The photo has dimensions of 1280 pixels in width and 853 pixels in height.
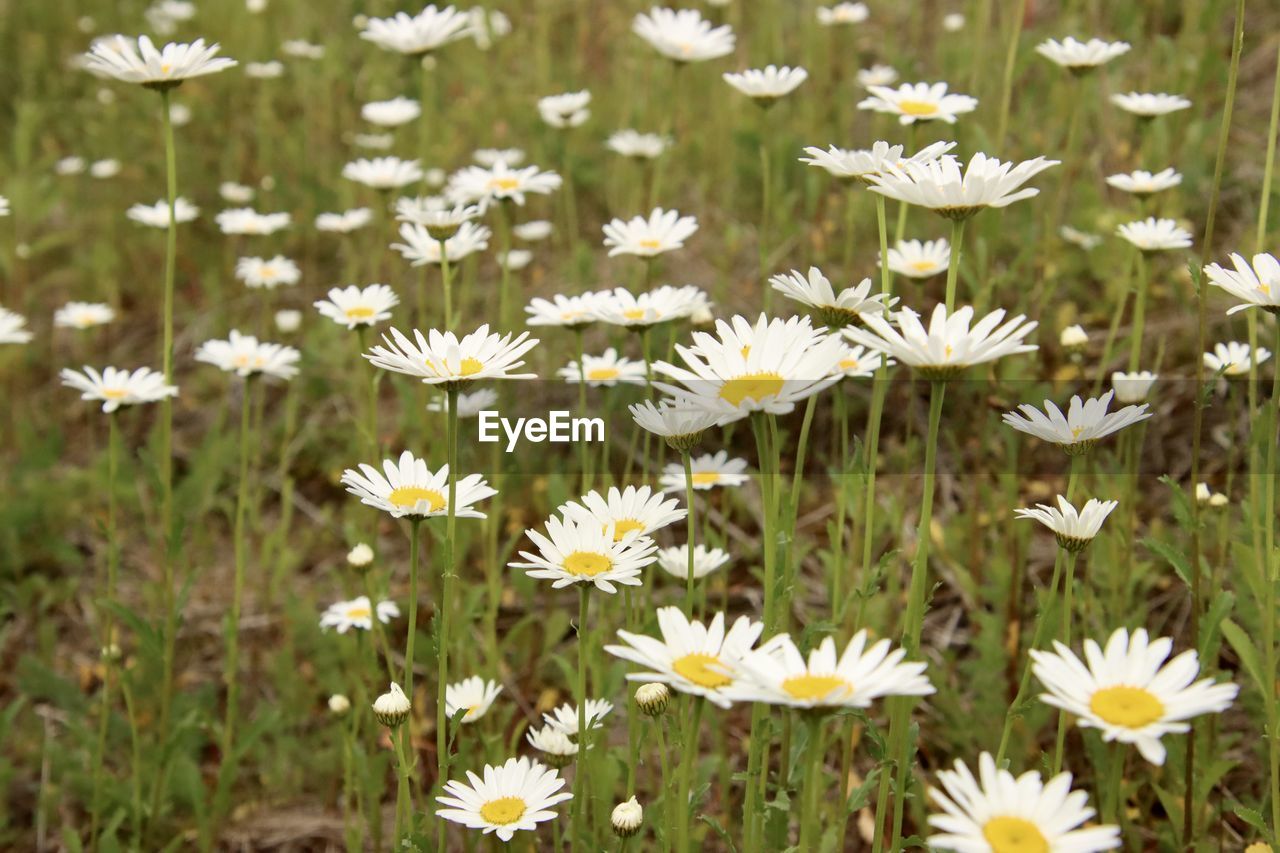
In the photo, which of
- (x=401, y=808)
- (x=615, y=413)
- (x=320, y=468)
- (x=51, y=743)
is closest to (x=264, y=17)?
(x=320, y=468)

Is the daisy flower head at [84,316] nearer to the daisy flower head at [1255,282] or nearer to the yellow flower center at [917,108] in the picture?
the yellow flower center at [917,108]

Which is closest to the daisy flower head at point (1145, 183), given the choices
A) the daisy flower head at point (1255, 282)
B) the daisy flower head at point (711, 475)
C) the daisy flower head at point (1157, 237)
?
the daisy flower head at point (1157, 237)

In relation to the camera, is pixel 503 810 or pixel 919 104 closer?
pixel 503 810

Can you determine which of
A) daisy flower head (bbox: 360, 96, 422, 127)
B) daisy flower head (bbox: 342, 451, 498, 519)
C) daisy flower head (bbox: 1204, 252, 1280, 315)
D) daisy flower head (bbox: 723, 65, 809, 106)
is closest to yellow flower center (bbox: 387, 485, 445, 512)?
daisy flower head (bbox: 342, 451, 498, 519)

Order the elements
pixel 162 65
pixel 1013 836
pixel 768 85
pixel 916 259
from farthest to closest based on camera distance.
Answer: pixel 768 85, pixel 916 259, pixel 162 65, pixel 1013 836

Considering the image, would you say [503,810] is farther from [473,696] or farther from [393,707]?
[473,696]

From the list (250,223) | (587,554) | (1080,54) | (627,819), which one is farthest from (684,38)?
(627,819)

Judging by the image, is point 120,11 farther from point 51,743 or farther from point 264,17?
point 51,743

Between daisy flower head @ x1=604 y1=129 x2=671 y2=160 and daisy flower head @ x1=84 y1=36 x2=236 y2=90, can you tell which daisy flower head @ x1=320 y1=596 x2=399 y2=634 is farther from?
daisy flower head @ x1=604 y1=129 x2=671 y2=160
